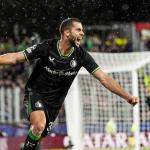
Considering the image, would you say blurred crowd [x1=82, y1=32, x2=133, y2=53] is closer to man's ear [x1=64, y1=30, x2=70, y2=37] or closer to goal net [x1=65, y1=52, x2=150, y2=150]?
goal net [x1=65, y1=52, x2=150, y2=150]

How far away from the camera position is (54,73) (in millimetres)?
10922

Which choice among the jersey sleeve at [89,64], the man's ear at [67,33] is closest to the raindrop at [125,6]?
the jersey sleeve at [89,64]

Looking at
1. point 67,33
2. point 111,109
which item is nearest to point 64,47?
point 67,33

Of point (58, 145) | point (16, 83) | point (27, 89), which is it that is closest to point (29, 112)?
point (27, 89)

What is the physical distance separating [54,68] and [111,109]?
→ 650 centimetres

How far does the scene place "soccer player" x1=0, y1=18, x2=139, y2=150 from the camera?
10773mm

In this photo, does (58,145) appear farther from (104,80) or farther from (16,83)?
(104,80)

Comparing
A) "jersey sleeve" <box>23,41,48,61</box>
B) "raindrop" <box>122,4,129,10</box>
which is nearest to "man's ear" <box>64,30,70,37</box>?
"jersey sleeve" <box>23,41,48,61</box>

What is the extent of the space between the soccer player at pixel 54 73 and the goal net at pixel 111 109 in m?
5.44

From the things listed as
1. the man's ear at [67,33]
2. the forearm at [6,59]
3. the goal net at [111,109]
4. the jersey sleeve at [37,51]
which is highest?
the man's ear at [67,33]

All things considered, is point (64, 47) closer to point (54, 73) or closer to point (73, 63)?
point (73, 63)

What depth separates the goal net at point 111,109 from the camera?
1655cm

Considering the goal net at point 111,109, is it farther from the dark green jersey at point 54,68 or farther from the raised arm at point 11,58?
the raised arm at point 11,58

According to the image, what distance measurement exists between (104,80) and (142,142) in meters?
6.71
